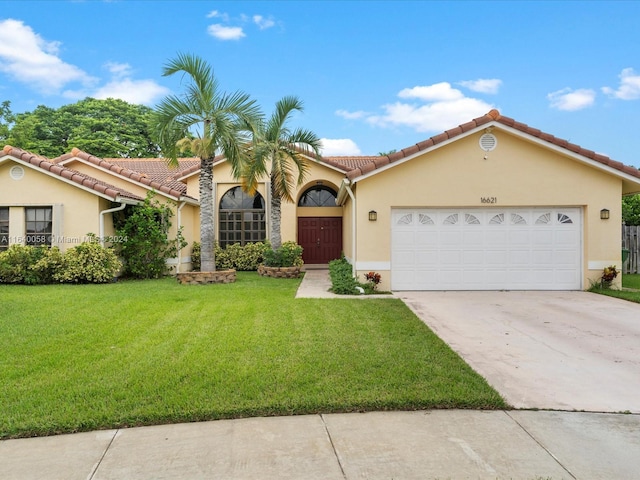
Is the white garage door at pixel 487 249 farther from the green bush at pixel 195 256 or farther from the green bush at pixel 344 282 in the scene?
the green bush at pixel 195 256

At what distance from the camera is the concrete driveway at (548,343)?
165 inches

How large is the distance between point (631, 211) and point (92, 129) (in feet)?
137

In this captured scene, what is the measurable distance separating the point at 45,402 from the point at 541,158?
39.5ft

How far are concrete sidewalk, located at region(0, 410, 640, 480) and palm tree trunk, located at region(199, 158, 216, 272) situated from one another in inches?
400

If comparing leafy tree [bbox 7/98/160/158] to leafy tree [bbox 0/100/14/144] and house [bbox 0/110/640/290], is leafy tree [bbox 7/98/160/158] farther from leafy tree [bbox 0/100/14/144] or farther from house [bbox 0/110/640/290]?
house [bbox 0/110/640/290]

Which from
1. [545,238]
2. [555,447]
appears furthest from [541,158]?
[555,447]

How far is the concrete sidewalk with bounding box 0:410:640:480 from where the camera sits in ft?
9.22

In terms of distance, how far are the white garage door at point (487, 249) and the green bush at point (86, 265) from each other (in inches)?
351

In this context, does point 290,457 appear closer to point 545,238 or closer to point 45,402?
point 45,402

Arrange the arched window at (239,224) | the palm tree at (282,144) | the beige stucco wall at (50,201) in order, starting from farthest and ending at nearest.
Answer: the arched window at (239,224) → the palm tree at (282,144) → the beige stucco wall at (50,201)

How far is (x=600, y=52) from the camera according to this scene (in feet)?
44.8

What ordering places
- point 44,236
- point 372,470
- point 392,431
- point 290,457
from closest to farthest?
point 372,470
point 290,457
point 392,431
point 44,236

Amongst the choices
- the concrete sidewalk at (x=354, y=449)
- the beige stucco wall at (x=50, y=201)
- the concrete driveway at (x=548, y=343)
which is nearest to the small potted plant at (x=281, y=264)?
the concrete driveway at (x=548, y=343)

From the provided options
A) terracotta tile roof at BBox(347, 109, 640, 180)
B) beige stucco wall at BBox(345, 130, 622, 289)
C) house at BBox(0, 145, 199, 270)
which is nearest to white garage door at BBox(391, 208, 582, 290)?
beige stucco wall at BBox(345, 130, 622, 289)
